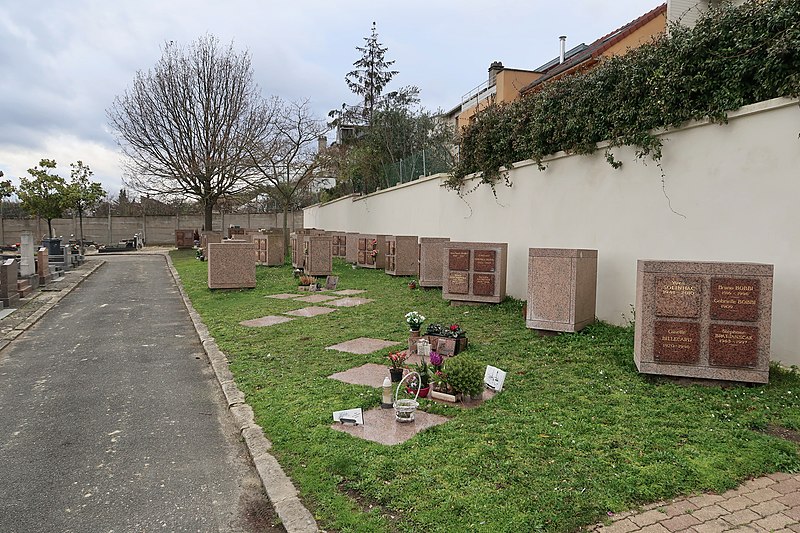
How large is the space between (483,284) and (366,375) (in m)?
4.46

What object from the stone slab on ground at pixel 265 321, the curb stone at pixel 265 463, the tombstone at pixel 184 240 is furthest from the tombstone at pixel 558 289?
the tombstone at pixel 184 240

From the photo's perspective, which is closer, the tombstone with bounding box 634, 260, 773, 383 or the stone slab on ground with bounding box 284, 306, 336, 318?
the tombstone with bounding box 634, 260, 773, 383

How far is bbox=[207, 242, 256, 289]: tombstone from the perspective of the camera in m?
13.8

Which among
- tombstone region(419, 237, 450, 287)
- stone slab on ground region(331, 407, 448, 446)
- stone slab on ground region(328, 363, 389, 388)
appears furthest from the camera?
tombstone region(419, 237, 450, 287)

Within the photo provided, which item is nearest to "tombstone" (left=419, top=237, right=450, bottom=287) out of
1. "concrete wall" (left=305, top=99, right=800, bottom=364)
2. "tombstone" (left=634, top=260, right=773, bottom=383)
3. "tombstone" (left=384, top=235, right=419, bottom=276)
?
"concrete wall" (left=305, top=99, right=800, bottom=364)

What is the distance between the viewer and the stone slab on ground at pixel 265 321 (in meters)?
9.33

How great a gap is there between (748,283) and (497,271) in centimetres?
488

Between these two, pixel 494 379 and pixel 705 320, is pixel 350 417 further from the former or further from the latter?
pixel 705 320

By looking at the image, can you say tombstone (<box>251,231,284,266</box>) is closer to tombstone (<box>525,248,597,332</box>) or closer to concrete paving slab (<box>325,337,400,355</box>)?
concrete paving slab (<box>325,337,400,355</box>)

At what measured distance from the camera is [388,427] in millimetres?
4465

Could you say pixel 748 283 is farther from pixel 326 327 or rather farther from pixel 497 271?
pixel 326 327

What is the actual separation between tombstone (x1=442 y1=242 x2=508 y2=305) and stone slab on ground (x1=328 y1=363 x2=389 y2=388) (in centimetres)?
397

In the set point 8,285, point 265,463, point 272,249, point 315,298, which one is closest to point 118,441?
point 265,463

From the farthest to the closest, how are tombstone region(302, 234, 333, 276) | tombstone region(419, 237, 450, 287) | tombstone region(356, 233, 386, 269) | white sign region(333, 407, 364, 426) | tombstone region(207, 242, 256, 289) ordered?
tombstone region(356, 233, 386, 269) < tombstone region(302, 234, 333, 276) < tombstone region(207, 242, 256, 289) < tombstone region(419, 237, 450, 287) < white sign region(333, 407, 364, 426)
